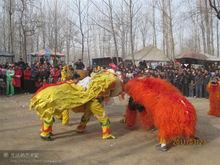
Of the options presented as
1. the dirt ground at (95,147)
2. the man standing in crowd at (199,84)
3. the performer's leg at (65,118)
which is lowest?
the dirt ground at (95,147)

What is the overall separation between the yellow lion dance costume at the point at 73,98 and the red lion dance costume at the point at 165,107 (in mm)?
546

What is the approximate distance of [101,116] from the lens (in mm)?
8711

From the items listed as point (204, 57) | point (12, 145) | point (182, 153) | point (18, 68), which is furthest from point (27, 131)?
point (204, 57)

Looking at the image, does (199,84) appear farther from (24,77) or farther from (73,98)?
(73,98)

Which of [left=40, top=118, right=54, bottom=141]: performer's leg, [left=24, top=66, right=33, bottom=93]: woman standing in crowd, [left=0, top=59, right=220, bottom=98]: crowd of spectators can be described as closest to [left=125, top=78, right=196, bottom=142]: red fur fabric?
[left=40, top=118, right=54, bottom=141]: performer's leg

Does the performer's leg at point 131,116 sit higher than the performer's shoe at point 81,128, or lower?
higher

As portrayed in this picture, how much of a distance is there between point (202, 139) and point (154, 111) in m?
1.33

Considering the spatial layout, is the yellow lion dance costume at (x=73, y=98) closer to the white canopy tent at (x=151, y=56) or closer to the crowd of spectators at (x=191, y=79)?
the crowd of spectators at (x=191, y=79)

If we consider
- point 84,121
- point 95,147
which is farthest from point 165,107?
point 84,121

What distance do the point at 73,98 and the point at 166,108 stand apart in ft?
6.59

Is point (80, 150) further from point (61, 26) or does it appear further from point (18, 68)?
point (61, 26)

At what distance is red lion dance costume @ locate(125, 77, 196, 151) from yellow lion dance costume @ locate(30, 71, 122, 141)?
21.5 inches

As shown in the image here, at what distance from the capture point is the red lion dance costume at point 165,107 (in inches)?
307

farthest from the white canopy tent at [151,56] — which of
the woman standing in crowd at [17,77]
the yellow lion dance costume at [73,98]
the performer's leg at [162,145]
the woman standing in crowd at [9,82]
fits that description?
the performer's leg at [162,145]
